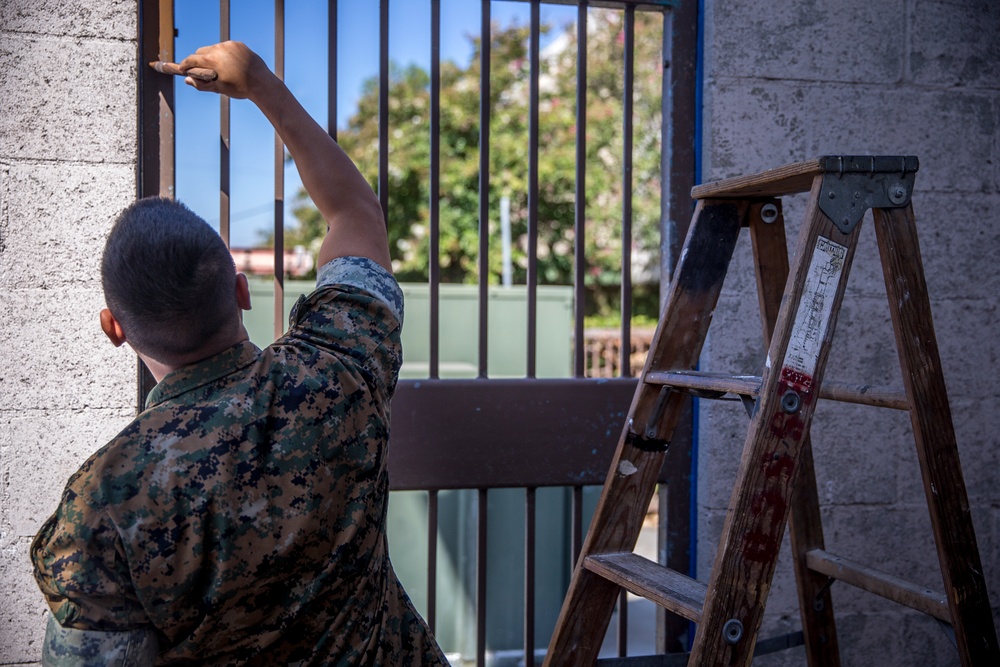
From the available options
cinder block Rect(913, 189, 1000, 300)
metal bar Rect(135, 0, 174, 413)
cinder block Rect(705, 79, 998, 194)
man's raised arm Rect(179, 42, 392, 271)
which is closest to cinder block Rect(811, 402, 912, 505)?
cinder block Rect(913, 189, 1000, 300)

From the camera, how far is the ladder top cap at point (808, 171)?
5.13ft

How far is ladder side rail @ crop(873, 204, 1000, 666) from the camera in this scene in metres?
1.62

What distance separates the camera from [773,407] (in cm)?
153

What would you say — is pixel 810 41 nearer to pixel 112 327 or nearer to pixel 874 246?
pixel 874 246

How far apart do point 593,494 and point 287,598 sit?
10.4ft

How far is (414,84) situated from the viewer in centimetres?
1032

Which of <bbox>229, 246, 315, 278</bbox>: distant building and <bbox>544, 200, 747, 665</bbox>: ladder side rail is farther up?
<bbox>229, 246, 315, 278</bbox>: distant building

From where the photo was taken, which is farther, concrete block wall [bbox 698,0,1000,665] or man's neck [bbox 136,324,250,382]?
concrete block wall [bbox 698,0,1000,665]

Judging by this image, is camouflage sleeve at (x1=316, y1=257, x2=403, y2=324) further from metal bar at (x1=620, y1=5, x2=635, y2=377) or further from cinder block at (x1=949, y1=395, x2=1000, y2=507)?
cinder block at (x1=949, y1=395, x2=1000, y2=507)

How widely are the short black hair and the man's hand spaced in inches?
16.6

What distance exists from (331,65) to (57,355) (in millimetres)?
971

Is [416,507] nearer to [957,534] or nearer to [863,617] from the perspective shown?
[863,617]

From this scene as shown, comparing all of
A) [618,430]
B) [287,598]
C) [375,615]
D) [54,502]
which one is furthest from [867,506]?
[54,502]

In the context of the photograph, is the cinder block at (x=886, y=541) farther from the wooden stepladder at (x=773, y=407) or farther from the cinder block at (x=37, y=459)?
the cinder block at (x=37, y=459)
